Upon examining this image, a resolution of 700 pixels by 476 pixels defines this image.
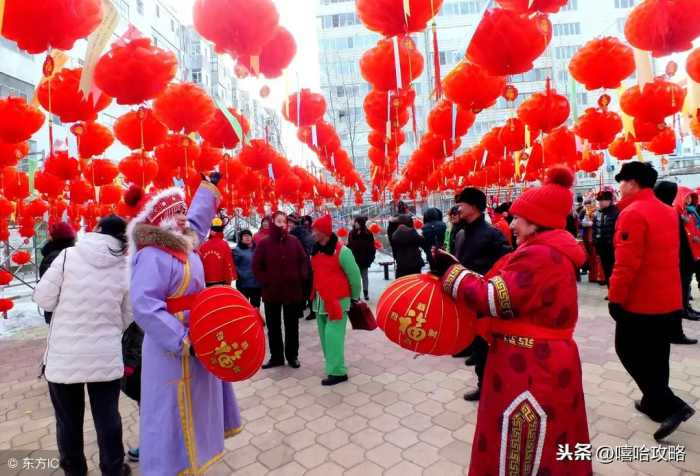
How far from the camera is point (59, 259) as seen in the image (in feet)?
8.39

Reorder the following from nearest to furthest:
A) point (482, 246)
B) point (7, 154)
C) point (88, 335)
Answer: point (88, 335)
point (482, 246)
point (7, 154)

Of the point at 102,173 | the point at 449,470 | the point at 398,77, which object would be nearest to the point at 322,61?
the point at 102,173

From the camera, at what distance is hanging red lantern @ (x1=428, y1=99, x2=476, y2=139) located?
595 cm

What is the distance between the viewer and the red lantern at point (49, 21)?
2645 mm

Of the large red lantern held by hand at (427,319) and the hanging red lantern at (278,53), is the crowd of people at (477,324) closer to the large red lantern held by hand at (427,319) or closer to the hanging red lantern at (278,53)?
the large red lantern held by hand at (427,319)

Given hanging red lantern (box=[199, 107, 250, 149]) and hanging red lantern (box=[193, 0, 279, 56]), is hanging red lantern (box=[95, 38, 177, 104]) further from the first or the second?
hanging red lantern (box=[199, 107, 250, 149])

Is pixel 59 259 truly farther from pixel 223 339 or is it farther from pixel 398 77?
pixel 398 77

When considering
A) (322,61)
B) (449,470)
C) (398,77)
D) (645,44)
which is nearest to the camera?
(449,470)

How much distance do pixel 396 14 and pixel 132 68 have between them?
2139mm

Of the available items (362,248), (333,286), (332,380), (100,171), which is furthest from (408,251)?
(100,171)

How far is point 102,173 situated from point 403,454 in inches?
290

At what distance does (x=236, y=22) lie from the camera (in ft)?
9.48

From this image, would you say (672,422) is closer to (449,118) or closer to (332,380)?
(332,380)

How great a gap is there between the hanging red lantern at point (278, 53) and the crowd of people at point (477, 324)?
1.51 metres
